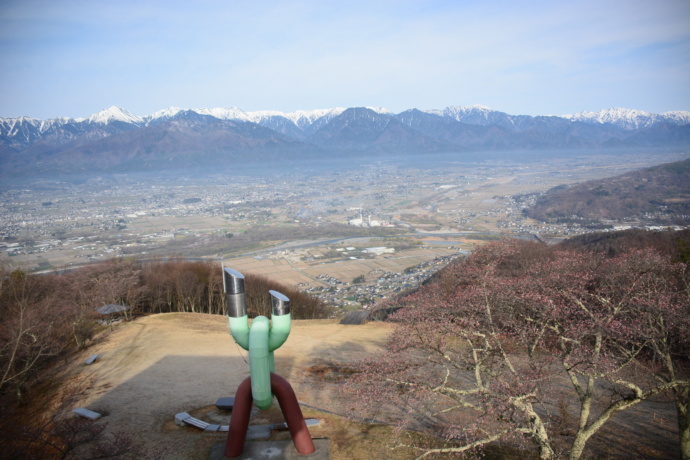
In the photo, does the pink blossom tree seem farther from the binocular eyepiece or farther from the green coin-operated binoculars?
the binocular eyepiece

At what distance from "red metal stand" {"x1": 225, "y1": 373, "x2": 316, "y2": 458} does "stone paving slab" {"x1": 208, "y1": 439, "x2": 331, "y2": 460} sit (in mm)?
113

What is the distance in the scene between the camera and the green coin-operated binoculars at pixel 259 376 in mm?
8094

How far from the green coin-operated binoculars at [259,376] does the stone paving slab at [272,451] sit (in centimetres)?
14

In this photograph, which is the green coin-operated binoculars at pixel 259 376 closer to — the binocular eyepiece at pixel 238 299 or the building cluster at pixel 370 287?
the binocular eyepiece at pixel 238 299

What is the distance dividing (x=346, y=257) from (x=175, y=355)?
2883 centimetres

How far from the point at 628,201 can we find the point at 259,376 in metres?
69.4

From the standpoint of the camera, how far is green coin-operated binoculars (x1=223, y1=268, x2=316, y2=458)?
8094 mm

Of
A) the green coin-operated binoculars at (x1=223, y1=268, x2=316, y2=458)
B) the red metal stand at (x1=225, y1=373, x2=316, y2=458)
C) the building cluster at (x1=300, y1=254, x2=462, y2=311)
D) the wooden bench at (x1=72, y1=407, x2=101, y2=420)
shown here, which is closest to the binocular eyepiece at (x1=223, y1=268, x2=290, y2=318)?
the green coin-operated binoculars at (x1=223, y1=268, x2=316, y2=458)

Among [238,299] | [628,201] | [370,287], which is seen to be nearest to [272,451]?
[238,299]

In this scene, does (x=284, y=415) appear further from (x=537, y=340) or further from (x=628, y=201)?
(x=628, y=201)

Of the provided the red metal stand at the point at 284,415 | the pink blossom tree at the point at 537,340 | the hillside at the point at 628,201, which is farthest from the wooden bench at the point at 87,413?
the hillside at the point at 628,201

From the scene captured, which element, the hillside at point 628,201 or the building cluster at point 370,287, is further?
the hillside at point 628,201

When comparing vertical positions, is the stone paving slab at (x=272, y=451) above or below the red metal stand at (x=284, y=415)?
below

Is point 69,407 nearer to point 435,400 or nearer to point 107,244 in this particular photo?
point 435,400
